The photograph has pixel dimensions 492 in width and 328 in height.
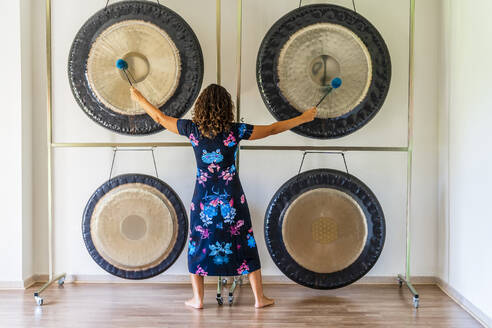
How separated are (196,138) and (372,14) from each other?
4.91 feet

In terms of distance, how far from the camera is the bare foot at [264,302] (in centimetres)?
249

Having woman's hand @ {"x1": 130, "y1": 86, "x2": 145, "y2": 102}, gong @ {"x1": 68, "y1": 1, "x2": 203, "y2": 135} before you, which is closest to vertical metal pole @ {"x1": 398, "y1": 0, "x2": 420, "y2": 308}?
gong @ {"x1": 68, "y1": 1, "x2": 203, "y2": 135}

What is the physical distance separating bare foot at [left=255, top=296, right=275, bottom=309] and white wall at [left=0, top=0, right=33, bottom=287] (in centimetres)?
158

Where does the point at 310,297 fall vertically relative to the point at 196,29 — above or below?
below

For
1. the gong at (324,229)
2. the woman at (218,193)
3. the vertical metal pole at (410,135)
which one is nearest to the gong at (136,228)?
the woman at (218,193)

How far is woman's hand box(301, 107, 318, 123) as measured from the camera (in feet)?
8.28

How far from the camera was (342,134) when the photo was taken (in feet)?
8.68

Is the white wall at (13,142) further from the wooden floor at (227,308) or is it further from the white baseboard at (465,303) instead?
the white baseboard at (465,303)

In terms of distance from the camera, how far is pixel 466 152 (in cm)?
251

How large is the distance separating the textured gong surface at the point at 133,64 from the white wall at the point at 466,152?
171 centimetres

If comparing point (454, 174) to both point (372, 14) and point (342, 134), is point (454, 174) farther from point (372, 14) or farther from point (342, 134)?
point (372, 14)

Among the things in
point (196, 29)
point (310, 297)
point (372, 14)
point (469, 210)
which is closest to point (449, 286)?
point (469, 210)

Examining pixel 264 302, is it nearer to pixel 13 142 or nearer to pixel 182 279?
pixel 182 279

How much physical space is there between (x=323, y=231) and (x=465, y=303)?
91 cm
